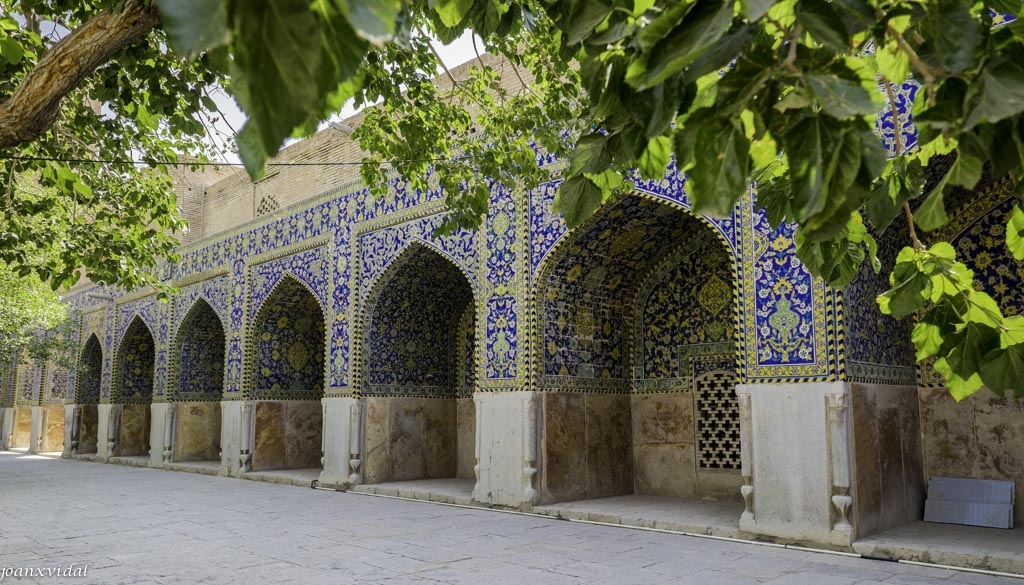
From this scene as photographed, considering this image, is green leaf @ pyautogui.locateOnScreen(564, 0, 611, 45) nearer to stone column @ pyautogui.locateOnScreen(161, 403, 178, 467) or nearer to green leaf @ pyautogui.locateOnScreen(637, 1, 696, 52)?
green leaf @ pyautogui.locateOnScreen(637, 1, 696, 52)

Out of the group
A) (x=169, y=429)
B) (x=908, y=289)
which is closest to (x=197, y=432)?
(x=169, y=429)

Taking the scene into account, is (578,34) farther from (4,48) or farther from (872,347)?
(872,347)

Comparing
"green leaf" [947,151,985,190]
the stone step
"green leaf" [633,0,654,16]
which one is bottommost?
the stone step

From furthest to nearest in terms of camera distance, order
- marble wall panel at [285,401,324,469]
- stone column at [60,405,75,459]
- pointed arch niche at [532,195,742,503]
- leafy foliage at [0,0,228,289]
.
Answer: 1. stone column at [60,405,75,459]
2. marble wall panel at [285,401,324,469]
3. pointed arch niche at [532,195,742,503]
4. leafy foliage at [0,0,228,289]

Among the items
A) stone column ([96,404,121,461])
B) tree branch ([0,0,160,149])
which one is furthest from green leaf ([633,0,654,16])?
stone column ([96,404,121,461])

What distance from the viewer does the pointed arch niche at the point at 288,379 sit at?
12484 millimetres

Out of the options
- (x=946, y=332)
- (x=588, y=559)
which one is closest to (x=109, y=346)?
(x=588, y=559)

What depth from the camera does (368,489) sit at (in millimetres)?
10000

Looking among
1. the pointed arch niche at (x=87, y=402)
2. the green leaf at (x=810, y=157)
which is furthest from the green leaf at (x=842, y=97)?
the pointed arch niche at (x=87, y=402)

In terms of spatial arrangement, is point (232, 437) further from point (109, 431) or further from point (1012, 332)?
point (1012, 332)

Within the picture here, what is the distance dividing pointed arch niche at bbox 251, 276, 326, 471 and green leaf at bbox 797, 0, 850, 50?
11460 mm

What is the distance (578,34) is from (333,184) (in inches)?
453

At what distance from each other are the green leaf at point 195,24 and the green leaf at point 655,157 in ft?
2.87

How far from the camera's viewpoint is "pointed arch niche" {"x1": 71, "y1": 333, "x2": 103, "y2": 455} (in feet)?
60.4
